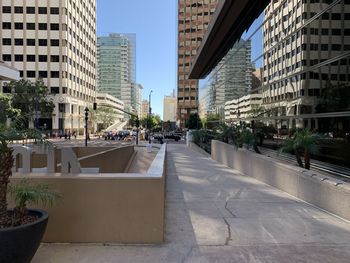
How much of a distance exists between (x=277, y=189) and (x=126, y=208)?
679cm

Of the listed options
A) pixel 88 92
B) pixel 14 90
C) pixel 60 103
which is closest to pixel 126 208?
pixel 14 90

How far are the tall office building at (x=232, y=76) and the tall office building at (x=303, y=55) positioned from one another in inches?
157

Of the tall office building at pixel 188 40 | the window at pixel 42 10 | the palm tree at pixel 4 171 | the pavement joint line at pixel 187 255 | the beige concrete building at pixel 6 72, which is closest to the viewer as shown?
the palm tree at pixel 4 171

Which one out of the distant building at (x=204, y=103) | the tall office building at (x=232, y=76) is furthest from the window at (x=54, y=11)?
the tall office building at (x=232, y=76)

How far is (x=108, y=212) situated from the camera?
19.7ft

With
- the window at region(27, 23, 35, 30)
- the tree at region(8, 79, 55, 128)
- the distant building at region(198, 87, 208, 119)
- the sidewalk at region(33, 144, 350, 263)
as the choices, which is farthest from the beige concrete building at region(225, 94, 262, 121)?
the window at region(27, 23, 35, 30)

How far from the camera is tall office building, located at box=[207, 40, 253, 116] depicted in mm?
21266

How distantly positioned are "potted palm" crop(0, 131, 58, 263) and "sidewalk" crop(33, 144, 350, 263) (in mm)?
671

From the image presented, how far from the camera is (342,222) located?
761 cm

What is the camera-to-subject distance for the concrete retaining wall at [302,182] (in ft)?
26.5

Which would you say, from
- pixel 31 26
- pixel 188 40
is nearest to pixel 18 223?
pixel 31 26

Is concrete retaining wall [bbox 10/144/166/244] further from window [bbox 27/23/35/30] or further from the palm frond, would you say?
window [bbox 27/23/35/30]

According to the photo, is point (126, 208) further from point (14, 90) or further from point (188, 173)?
point (14, 90)

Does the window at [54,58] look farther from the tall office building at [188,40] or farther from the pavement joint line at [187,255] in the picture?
the pavement joint line at [187,255]
